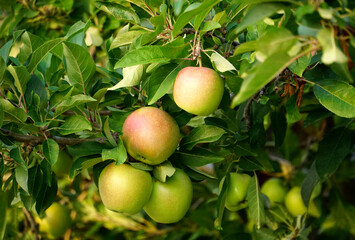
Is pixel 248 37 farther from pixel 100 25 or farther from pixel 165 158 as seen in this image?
pixel 100 25

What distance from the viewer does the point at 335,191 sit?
2.15m

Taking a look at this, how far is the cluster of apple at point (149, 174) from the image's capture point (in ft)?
3.77

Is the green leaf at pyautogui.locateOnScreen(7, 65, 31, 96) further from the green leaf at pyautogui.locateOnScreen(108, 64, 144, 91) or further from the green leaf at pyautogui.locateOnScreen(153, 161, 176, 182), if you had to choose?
the green leaf at pyautogui.locateOnScreen(153, 161, 176, 182)

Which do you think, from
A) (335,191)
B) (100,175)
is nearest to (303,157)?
(335,191)

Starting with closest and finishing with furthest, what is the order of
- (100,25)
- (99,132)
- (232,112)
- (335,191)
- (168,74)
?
(168,74) < (99,132) < (232,112) < (100,25) < (335,191)

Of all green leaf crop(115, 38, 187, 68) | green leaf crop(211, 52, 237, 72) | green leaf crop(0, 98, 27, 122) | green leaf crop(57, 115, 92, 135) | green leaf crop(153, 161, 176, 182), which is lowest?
green leaf crop(153, 161, 176, 182)

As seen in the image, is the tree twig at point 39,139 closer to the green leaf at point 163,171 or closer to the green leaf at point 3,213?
the green leaf at point 163,171

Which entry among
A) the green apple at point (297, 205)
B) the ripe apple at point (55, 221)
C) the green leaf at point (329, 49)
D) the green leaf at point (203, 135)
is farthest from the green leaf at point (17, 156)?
the green apple at point (297, 205)

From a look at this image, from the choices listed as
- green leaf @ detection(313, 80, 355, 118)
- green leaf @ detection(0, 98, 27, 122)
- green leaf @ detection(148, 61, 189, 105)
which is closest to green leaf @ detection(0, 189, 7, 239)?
green leaf @ detection(0, 98, 27, 122)

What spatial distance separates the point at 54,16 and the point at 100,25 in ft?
0.81

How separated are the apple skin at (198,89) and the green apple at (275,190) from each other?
990 mm

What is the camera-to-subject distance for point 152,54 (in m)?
1.05

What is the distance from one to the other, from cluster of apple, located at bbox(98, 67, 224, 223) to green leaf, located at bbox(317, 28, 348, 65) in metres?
0.38

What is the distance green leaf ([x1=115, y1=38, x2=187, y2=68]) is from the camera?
103 centimetres
